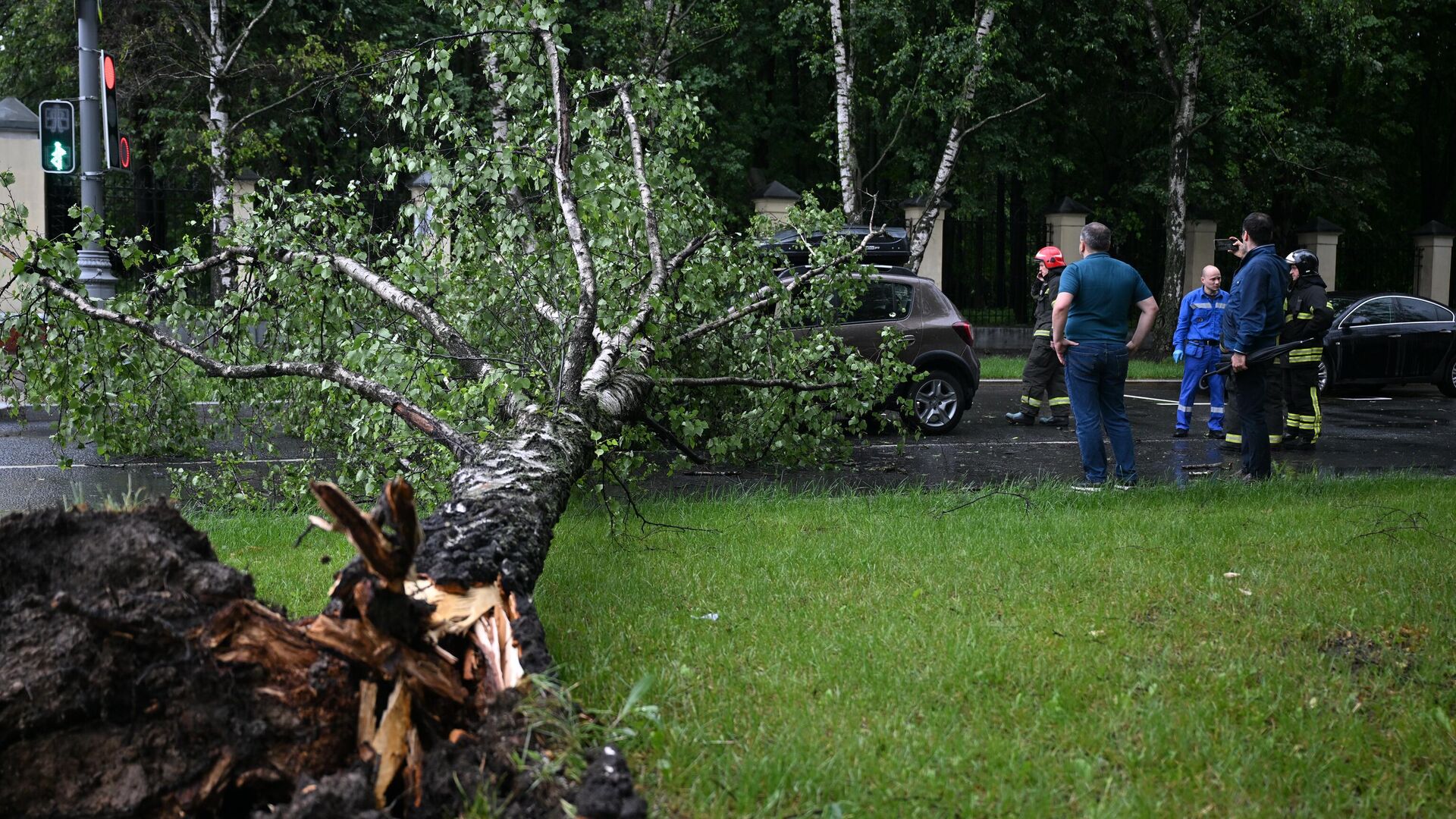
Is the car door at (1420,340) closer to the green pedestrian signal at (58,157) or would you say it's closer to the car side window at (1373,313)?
the car side window at (1373,313)

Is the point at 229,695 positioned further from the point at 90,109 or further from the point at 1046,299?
the point at 90,109

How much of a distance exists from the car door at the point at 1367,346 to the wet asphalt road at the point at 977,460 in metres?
2.21

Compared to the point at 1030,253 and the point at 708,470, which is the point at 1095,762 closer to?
the point at 708,470

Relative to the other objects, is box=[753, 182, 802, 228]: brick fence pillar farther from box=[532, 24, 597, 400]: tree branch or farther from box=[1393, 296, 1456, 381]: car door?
box=[532, 24, 597, 400]: tree branch

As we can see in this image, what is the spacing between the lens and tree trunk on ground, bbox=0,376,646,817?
8.48ft

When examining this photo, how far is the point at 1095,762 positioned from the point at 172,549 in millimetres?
2377

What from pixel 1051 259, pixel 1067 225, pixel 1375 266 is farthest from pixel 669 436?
pixel 1375 266

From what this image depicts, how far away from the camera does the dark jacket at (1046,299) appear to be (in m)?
12.7

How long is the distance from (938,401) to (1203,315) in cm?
265

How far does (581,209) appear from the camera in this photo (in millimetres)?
7082

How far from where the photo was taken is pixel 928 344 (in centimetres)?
1227

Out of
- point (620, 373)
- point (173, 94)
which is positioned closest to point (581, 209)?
point (620, 373)

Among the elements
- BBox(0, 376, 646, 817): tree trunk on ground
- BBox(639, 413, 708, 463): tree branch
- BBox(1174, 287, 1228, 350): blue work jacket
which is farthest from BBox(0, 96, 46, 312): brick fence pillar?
BBox(0, 376, 646, 817): tree trunk on ground

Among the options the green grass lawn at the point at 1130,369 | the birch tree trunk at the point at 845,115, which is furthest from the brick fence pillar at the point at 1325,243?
the birch tree trunk at the point at 845,115
